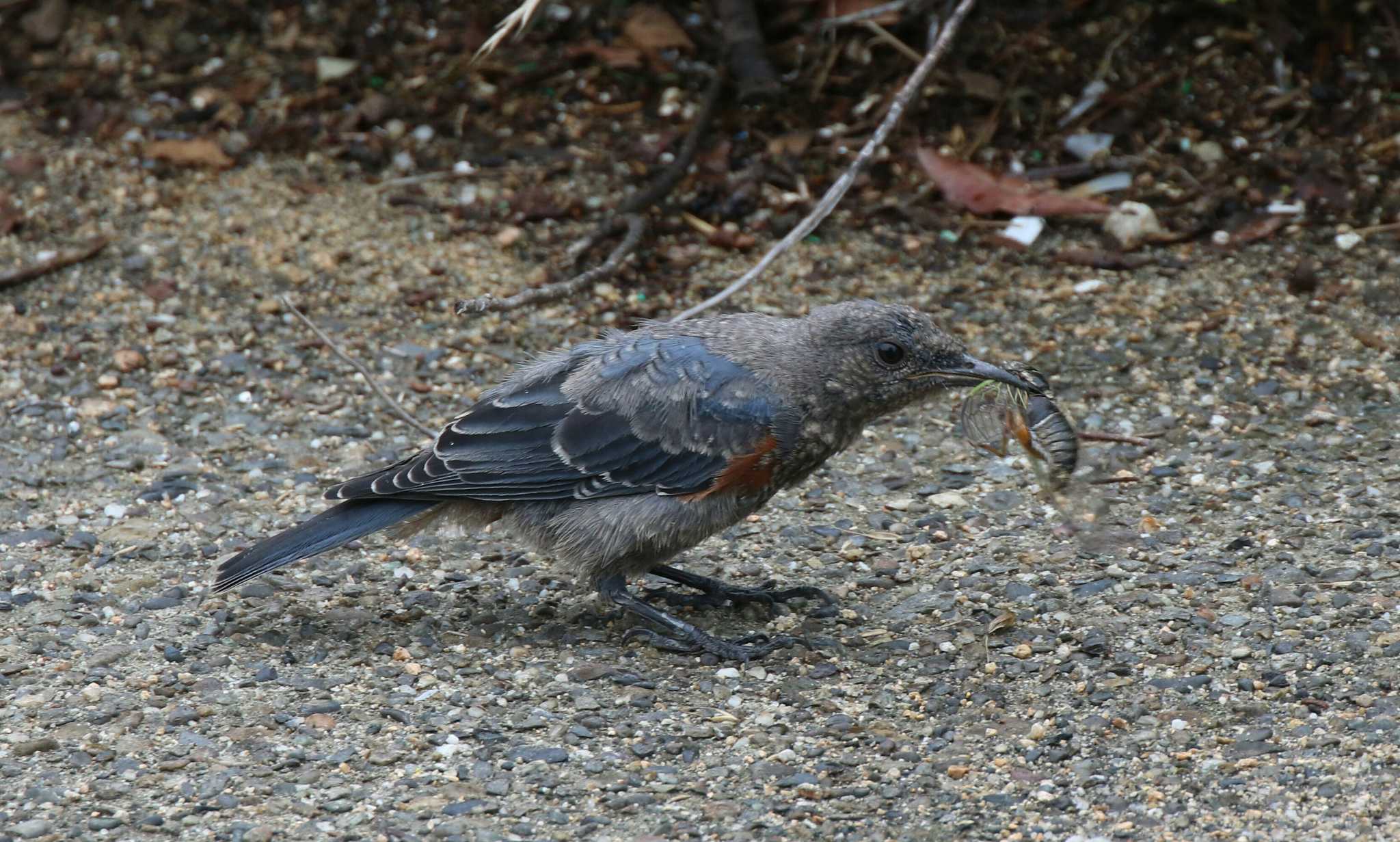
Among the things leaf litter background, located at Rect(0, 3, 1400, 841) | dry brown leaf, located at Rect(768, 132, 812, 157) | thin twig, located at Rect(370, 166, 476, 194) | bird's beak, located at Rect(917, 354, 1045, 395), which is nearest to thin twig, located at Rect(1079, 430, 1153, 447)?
leaf litter background, located at Rect(0, 3, 1400, 841)

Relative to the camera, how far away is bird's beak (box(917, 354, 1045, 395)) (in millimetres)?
4613

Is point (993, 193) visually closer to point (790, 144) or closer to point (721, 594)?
point (790, 144)

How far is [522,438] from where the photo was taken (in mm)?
4840

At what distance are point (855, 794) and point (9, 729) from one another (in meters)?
2.25

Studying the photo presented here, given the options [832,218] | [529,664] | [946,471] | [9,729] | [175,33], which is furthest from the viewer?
[175,33]

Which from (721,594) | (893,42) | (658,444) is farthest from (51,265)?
(893,42)

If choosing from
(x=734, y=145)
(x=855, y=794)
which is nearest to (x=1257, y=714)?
(x=855, y=794)

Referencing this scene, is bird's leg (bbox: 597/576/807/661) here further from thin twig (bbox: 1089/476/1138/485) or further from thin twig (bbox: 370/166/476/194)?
thin twig (bbox: 370/166/476/194)

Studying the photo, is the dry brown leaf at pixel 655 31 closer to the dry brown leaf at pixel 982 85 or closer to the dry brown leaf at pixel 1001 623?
the dry brown leaf at pixel 982 85

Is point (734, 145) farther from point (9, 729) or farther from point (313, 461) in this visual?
point (9, 729)

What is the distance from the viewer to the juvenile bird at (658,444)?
467cm

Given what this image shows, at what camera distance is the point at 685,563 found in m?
5.40

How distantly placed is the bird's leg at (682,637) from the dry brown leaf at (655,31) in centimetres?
386

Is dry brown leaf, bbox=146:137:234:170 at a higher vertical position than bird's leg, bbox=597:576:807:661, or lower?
higher
